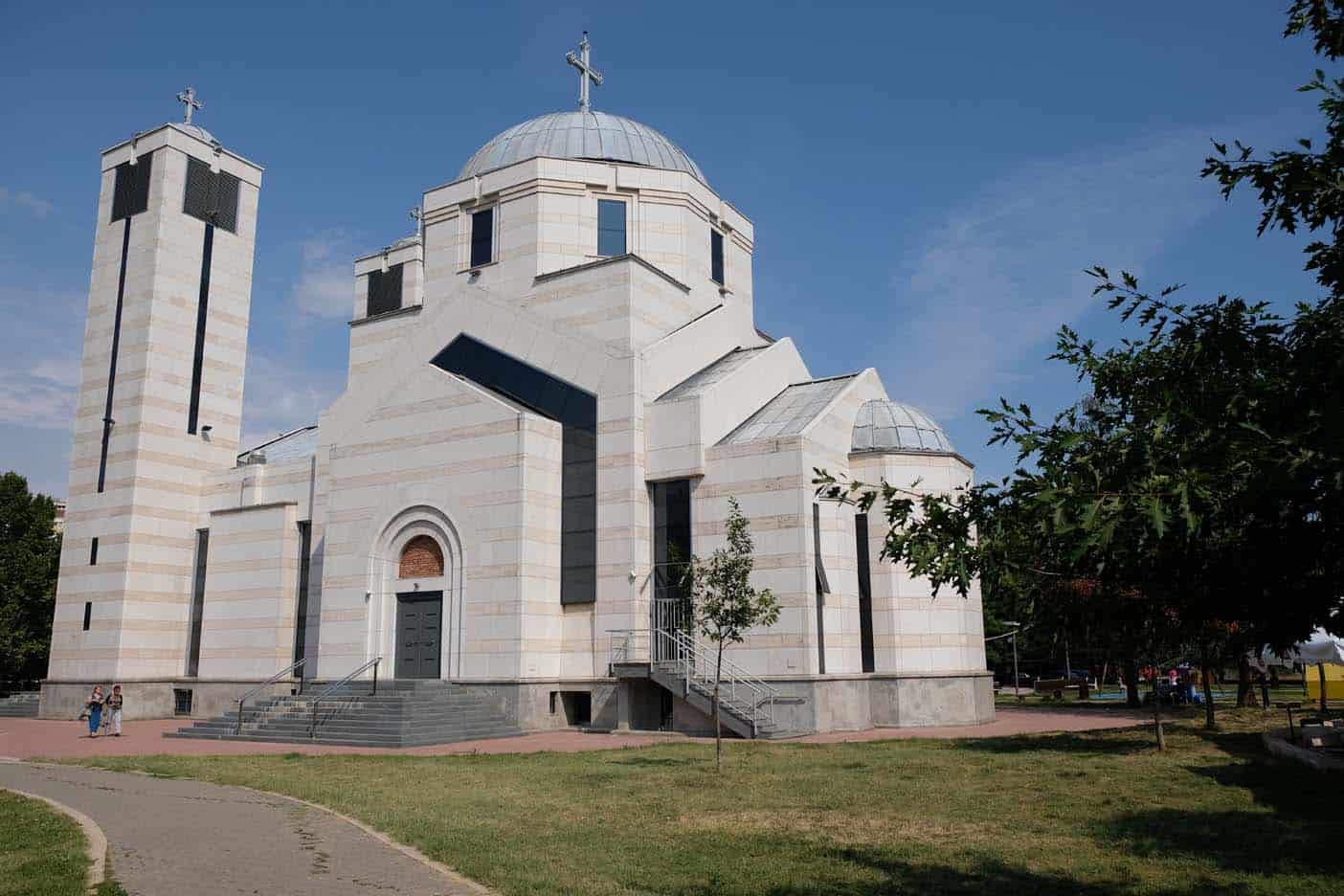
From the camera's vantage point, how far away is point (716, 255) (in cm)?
3847

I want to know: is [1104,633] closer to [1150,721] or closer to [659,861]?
[1150,721]

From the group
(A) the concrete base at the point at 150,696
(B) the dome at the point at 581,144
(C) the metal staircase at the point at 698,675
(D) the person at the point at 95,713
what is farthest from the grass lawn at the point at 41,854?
(B) the dome at the point at 581,144

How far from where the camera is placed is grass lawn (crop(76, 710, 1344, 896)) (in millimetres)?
9875

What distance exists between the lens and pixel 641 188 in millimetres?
35781

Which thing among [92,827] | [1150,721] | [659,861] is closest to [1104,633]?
[1150,721]

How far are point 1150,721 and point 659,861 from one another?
22591mm

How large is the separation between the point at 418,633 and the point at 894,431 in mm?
15664

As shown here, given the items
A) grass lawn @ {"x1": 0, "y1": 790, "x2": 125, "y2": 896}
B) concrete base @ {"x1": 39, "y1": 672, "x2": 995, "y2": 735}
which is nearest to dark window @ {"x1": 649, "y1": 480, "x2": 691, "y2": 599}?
concrete base @ {"x1": 39, "y1": 672, "x2": 995, "y2": 735}

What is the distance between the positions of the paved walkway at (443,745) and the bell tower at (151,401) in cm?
576

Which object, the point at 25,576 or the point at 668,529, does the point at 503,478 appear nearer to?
the point at 668,529

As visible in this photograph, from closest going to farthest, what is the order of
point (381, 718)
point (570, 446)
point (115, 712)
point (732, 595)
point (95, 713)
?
point (732, 595)
point (381, 718)
point (95, 713)
point (115, 712)
point (570, 446)

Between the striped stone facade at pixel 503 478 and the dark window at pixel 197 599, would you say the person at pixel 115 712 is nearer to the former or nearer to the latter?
the striped stone facade at pixel 503 478

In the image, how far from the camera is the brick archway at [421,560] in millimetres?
30875

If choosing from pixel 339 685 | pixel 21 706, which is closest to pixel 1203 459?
pixel 339 685
